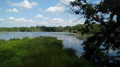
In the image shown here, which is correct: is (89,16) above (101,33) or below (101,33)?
above

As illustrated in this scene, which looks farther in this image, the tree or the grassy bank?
the tree

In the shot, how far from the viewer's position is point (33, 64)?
536 centimetres

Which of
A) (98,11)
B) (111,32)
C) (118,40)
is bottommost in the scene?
(118,40)

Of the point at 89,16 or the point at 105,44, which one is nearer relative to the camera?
the point at 89,16

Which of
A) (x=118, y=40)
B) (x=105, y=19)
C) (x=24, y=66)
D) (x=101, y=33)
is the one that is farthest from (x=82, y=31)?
(x=24, y=66)

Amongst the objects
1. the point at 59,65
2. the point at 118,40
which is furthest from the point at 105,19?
the point at 59,65

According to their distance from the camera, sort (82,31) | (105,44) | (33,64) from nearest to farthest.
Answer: (33,64), (105,44), (82,31)

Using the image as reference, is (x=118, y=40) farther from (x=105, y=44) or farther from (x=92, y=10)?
(x=92, y=10)

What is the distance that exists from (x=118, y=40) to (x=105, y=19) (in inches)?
73.6

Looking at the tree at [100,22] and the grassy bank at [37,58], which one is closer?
the grassy bank at [37,58]

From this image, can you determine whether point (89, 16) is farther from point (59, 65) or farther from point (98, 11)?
point (59, 65)

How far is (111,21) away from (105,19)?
43cm

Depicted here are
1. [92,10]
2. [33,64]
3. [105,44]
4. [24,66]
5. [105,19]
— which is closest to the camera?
[24,66]

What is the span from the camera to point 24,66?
504 cm
